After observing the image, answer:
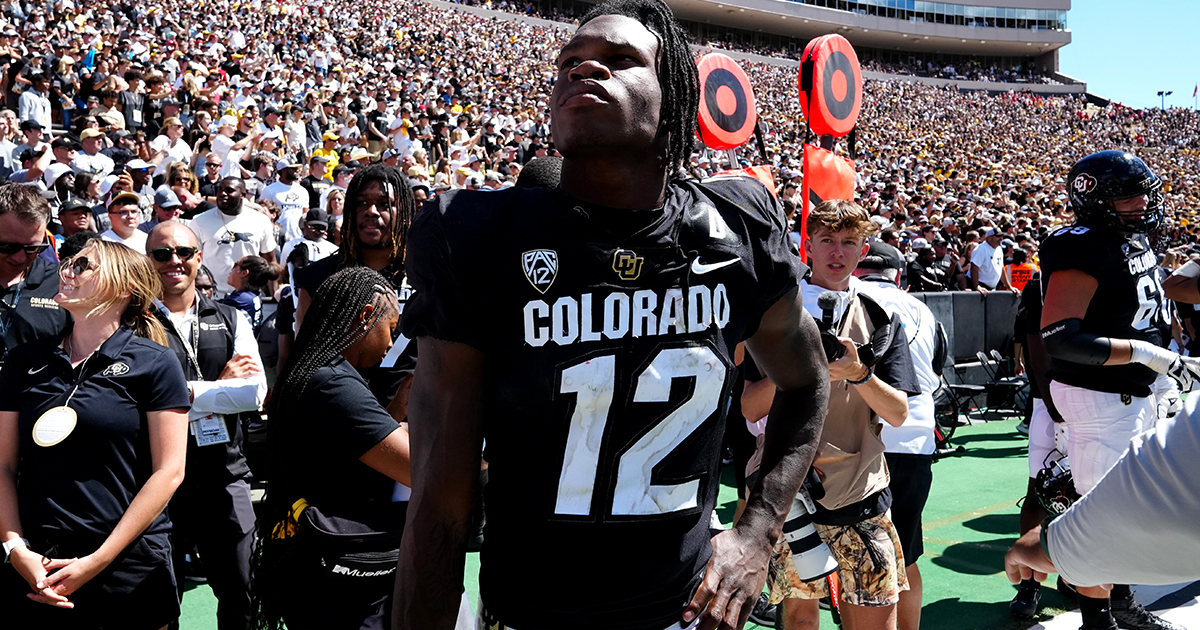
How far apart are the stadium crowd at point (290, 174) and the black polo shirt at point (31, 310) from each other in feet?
0.06

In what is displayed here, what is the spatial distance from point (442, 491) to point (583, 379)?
0.27 metres

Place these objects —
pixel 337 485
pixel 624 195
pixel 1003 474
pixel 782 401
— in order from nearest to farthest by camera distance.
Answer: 1. pixel 624 195
2. pixel 782 401
3. pixel 337 485
4. pixel 1003 474

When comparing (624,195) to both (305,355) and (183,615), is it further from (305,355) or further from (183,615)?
(183,615)

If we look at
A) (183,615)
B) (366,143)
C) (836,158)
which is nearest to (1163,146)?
(366,143)

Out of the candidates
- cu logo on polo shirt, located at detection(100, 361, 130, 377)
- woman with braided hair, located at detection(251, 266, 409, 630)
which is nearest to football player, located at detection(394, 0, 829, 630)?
woman with braided hair, located at detection(251, 266, 409, 630)

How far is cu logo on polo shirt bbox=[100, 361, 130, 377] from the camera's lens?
2.64 m

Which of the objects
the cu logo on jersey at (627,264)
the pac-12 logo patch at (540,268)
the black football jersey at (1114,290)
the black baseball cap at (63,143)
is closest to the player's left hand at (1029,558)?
the cu logo on jersey at (627,264)

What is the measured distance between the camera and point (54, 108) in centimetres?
1272

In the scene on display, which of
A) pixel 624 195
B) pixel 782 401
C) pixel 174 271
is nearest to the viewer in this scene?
pixel 624 195

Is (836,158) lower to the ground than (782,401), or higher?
higher

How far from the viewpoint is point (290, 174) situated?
909cm

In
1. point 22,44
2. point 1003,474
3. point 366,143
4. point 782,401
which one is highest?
point 22,44

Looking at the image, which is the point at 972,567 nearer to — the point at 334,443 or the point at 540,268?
the point at 334,443

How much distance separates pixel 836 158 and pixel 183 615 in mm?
4754
